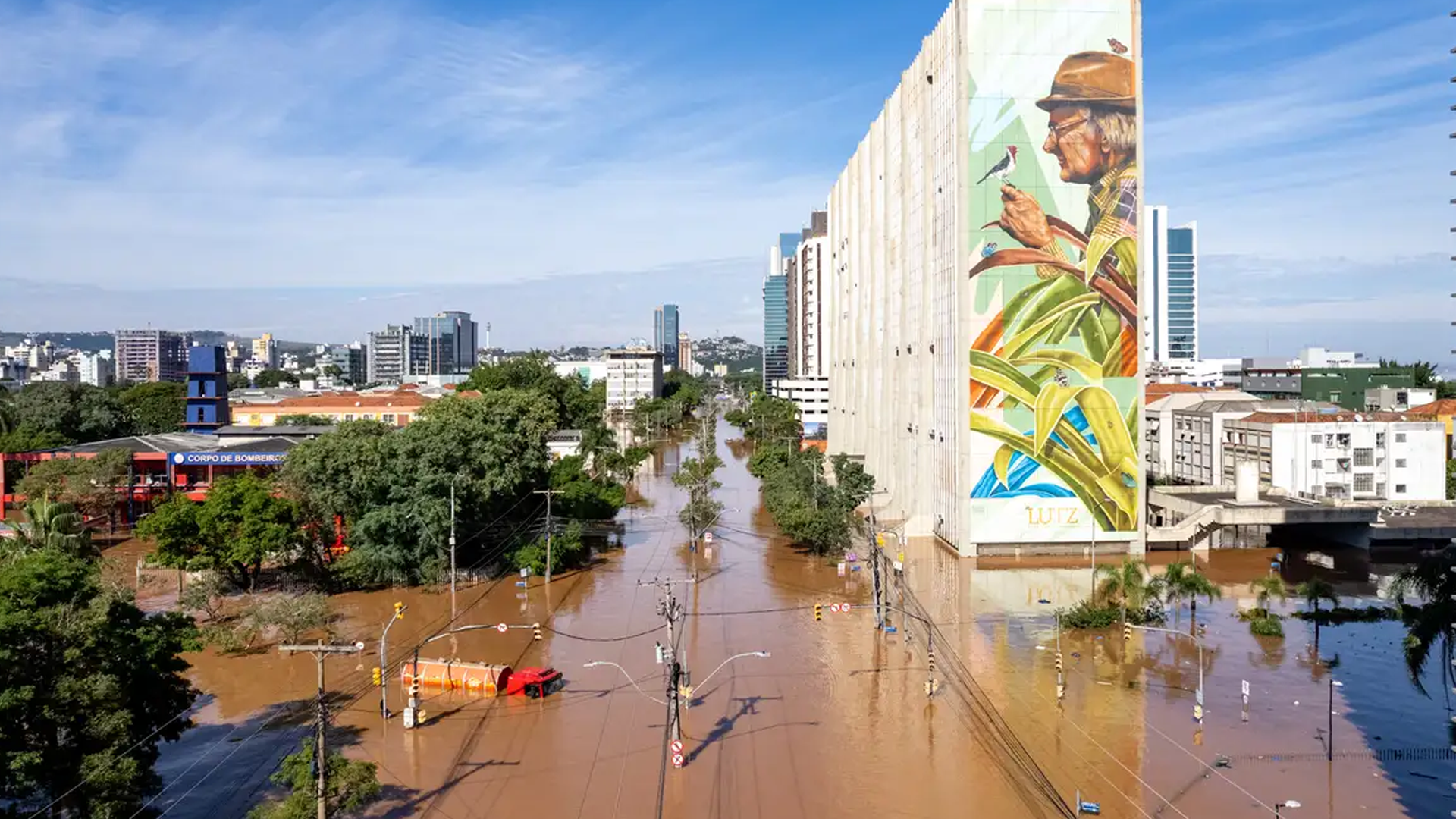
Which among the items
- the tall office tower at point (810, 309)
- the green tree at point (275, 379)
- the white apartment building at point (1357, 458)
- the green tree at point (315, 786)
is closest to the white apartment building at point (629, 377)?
the tall office tower at point (810, 309)

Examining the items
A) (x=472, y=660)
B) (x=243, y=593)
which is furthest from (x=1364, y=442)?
(x=243, y=593)

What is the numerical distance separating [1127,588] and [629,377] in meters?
148

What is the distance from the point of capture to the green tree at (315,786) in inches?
687

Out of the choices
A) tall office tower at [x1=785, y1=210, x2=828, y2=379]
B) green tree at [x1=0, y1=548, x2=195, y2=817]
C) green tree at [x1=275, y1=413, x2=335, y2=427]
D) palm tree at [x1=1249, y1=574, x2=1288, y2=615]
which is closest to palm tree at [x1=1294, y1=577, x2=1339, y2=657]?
palm tree at [x1=1249, y1=574, x2=1288, y2=615]

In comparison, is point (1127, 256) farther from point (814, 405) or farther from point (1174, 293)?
point (1174, 293)

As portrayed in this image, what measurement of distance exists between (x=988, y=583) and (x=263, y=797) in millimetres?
29323

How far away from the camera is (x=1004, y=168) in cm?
4703

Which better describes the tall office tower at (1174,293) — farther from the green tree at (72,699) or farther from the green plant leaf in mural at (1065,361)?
the green tree at (72,699)

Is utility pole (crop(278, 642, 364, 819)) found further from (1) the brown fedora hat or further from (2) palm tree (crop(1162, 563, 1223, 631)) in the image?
(1) the brown fedora hat

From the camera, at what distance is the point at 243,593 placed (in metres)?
41.2

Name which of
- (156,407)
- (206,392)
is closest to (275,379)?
(156,407)

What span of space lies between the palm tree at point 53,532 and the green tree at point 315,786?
1136 centimetres

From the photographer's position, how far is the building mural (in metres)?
47.0

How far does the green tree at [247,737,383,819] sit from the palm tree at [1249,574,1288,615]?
99.6ft
